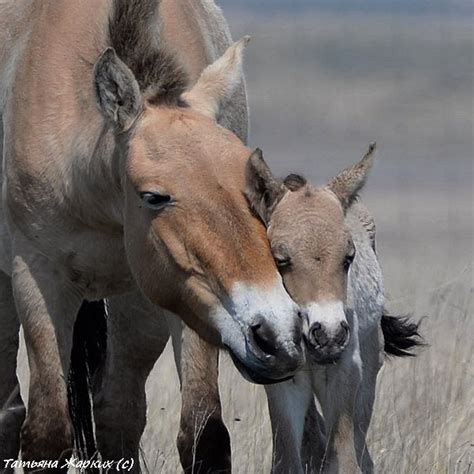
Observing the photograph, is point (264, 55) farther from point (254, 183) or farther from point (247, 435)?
point (254, 183)

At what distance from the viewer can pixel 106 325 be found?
7707 millimetres

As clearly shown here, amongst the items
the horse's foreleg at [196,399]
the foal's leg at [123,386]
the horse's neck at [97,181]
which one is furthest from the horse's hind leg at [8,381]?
the horse's neck at [97,181]

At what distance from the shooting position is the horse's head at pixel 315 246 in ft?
18.8

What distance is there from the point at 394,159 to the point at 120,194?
2360cm

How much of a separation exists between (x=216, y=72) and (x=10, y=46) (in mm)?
1145

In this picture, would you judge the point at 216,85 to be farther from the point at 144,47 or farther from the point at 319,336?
the point at 319,336

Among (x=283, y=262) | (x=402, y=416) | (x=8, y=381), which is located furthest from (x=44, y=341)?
(x=402, y=416)

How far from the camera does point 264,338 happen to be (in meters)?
5.08

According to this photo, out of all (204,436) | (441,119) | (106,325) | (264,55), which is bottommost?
(204,436)

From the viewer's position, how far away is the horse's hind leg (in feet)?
24.1

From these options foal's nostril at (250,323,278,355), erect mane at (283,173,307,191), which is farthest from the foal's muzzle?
erect mane at (283,173,307,191)

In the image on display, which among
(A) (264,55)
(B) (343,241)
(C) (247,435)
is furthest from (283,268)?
(A) (264,55)

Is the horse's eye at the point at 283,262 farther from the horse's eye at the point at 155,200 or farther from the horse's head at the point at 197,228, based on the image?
the horse's eye at the point at 155,200

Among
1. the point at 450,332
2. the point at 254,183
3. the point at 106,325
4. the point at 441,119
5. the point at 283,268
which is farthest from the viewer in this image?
the point at 441,119
